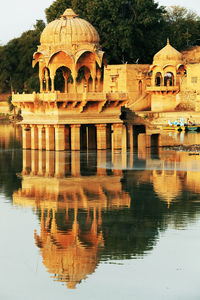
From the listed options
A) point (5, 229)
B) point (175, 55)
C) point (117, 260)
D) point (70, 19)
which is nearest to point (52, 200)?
point (5, 229)

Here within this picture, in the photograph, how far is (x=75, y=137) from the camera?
39.9 metres

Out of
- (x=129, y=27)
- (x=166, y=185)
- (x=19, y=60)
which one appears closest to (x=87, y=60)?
(x=166, y=185)

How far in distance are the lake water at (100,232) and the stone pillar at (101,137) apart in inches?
293

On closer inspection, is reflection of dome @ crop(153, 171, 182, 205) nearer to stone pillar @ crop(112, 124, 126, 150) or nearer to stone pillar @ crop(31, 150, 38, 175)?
stone pillar @ crop(31, 150, 38, 175)

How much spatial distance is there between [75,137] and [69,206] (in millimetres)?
17137

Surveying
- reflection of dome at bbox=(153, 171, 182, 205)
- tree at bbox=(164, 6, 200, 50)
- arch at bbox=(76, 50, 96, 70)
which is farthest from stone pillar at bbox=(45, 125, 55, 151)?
tree at bbox=(164, 6, 200, 50)

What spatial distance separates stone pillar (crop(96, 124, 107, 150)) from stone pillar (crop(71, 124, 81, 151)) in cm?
137

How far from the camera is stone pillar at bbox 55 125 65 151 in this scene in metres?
39.6

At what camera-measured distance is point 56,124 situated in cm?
3941

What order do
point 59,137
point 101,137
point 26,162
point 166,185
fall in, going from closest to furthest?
1. point 166,185
2. point 26,162
3. point 59,137
4. point 101,137

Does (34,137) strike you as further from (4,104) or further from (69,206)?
(4,104)

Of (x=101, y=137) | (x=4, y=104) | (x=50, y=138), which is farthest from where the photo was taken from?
(x=4, y=104)

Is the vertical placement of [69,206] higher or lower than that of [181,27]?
lower

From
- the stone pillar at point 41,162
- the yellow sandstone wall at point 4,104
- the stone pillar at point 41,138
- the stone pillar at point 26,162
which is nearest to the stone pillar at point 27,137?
the stone pillar at point 26,162
